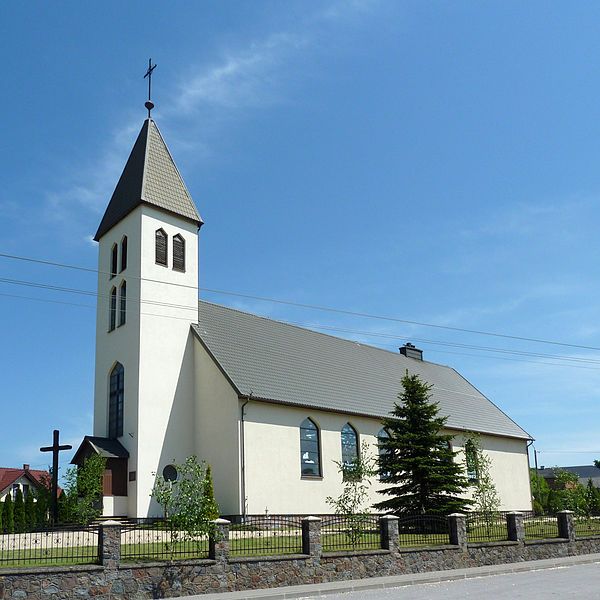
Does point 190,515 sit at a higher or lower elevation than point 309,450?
lower

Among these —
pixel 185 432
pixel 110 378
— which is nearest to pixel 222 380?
pixel 185 432

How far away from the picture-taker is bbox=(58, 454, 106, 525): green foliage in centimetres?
2459

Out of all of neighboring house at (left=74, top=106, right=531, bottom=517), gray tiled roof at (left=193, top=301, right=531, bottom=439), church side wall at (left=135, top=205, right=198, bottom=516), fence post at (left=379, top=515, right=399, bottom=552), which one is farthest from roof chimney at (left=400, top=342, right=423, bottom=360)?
fence post at (left=379, top=515, right=399, bottom=552)

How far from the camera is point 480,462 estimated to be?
2730 centimetres

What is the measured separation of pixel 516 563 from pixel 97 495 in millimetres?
14481

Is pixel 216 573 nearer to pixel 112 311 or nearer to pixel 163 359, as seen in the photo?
pixel 163 359

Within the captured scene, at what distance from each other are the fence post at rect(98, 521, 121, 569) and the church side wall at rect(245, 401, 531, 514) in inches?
459

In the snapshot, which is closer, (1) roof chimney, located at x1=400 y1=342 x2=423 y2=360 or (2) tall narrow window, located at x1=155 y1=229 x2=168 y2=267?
(2) tall narrow window, located at x1=155 y1=229 x2=168 y2=267

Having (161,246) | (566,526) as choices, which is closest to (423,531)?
(566,526)

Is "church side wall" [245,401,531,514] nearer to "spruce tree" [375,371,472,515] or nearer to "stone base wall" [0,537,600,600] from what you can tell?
"spruce tree" [375,371,472,515]

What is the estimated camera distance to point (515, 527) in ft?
71.5

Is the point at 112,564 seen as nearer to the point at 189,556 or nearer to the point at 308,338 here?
the point at 189,556

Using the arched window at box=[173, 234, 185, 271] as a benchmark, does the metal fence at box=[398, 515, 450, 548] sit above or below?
below

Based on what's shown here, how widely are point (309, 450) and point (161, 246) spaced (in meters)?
10.4
